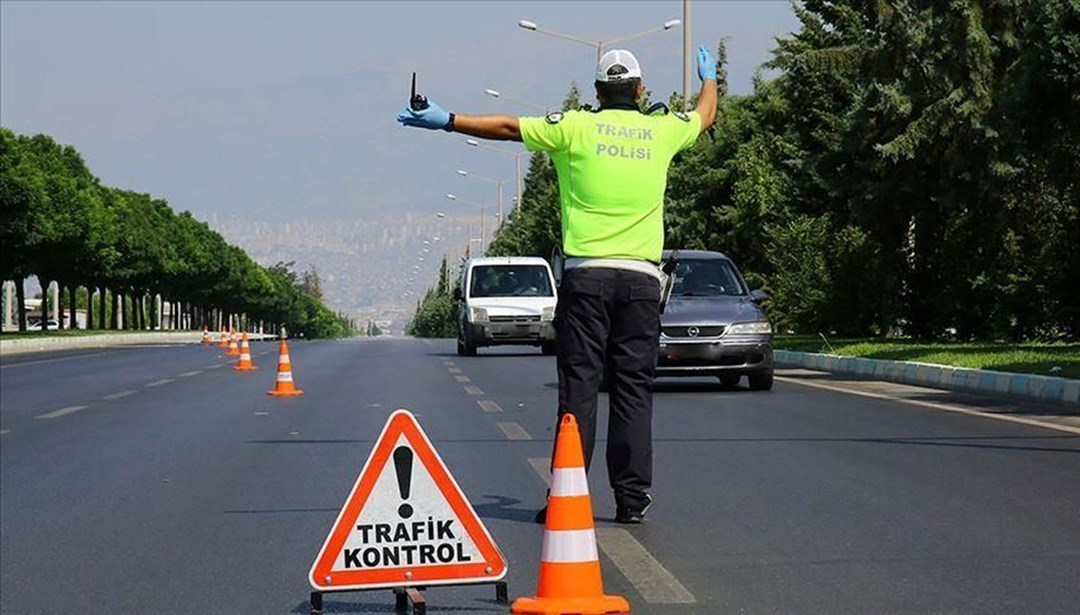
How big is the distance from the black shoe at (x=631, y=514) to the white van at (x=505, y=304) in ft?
83.1

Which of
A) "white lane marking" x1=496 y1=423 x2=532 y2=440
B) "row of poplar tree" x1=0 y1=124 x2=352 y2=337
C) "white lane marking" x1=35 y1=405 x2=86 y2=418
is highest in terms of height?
"row of poplar tree" x1=0 y1=124 x2=352 y2=337

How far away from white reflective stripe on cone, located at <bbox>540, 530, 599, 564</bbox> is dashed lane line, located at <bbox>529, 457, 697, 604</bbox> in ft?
2.05

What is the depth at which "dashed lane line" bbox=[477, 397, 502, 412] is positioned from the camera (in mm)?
18000

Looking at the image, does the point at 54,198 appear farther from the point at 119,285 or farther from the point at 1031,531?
the point at 1031,531

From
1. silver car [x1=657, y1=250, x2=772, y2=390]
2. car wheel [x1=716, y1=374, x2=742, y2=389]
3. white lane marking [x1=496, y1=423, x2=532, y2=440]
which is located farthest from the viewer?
car wheel [x1=716, y1=374, x2=742, y2=389]

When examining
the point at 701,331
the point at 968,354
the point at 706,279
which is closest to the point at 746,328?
the point at 701,331

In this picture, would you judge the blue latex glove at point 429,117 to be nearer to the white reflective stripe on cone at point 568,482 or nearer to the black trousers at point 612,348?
the black trousers at point 612,348

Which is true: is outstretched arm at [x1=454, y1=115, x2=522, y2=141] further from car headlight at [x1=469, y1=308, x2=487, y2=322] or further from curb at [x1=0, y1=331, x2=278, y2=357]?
curb at [x1=0, y1=331, x2=278, y2=357]

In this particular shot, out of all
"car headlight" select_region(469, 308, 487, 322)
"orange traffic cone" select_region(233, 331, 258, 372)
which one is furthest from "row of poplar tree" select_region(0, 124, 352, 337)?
"orange traffic cone" select_region(233, 331, 258, 372)

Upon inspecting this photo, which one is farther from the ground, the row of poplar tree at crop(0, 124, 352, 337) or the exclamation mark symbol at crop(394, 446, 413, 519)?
the row of poplar tree at crop(0, 124, 352, 337)

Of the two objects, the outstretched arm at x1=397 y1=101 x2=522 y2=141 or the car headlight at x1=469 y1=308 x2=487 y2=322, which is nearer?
the outstretched arm at x1=397 y1=101 x2=522 y2=141

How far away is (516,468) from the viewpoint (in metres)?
11.9

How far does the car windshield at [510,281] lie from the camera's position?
35844mm

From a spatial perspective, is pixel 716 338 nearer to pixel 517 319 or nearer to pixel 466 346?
pixel 517 319
